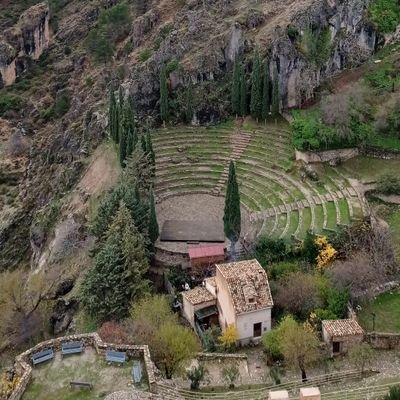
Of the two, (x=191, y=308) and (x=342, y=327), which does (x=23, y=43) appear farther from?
(x=342, y=327)

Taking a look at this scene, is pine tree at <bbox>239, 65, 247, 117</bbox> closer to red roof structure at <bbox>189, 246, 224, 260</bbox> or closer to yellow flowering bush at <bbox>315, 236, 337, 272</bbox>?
red roof structure at <bbox>189, 246, 224, 260</bbox>

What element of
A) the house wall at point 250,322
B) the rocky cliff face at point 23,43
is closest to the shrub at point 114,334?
the house wall at point 250,322

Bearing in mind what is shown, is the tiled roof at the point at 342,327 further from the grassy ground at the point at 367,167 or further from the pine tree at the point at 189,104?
the pine tree at the point at 189,104

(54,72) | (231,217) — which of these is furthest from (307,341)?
(54,72)

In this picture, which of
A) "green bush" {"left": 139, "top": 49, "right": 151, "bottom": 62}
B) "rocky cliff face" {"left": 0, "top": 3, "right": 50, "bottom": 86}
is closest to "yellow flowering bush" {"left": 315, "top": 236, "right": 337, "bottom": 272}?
"green bush" {"left": 139, "top": 49, "right": 151, "bottom": 62}

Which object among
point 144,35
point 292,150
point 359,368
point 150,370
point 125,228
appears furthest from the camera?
point 144,35

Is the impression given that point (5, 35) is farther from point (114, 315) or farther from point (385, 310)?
point (385, 310)
